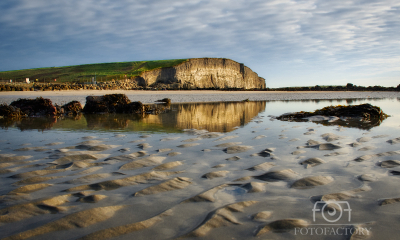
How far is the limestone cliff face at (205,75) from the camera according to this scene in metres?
75.1

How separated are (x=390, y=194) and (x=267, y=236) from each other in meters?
1.58

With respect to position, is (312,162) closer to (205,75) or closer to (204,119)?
(204,119)

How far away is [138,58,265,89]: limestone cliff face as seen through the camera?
75062 millimetres

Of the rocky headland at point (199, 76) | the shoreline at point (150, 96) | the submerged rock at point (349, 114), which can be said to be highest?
the rocky headland at point (199, 76)

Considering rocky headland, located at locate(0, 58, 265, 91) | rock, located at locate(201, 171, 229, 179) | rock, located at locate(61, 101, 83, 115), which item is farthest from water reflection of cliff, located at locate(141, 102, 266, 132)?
rocky headland, located at locate(0, 58, 265, 91)

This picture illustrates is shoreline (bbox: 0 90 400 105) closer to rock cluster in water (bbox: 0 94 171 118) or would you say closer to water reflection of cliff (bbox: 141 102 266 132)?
rock cluster in water (bbox: 0 94 171 118)

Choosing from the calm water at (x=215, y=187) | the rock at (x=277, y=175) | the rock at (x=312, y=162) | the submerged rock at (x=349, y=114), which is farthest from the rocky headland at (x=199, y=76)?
the rock at (x=277, y=175)

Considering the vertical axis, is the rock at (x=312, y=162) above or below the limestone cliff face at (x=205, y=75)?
below

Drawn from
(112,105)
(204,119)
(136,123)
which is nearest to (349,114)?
(204,119)

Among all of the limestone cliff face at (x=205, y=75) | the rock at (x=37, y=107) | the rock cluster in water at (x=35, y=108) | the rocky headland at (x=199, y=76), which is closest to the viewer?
the rock cluster in water at (x=35, y=108)

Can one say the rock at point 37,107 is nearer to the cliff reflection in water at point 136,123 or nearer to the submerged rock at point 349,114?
the cliff reflection in water at point 136,123

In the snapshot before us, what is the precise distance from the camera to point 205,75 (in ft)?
284

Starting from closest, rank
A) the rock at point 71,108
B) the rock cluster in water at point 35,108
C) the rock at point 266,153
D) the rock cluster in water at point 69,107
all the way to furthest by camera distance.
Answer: the rock at point 266,153
the rock cluster in water at point 69,107
the rock cluster in water at point 35,108
the rock at point 71,108

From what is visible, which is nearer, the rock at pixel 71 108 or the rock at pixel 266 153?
the rock at pixel 266 153
